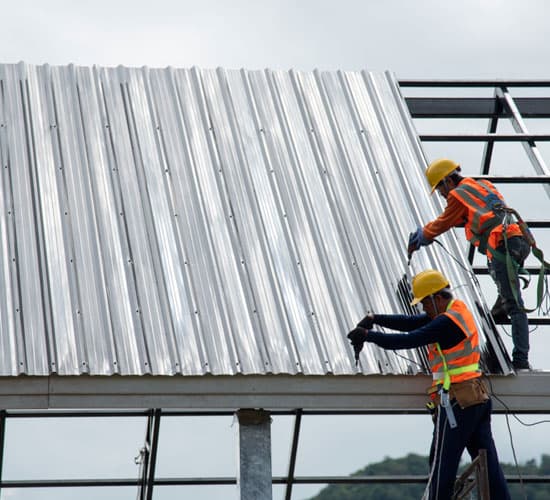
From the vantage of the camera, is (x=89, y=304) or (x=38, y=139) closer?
(x=89, y=304)

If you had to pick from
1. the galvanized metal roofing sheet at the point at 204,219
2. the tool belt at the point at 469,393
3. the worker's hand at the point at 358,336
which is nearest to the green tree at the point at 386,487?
the galvanized metal roofing sheet at the point at 204,219

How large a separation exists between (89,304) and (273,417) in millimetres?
1872

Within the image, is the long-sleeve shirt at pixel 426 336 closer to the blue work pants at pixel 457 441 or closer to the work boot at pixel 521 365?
the blue work pants at pixel 457 441

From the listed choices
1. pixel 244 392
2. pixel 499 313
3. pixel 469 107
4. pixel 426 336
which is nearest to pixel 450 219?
pixel 499 313

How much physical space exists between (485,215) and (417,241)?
26.8 inches

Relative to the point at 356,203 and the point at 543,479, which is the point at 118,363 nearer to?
the point at 356,203

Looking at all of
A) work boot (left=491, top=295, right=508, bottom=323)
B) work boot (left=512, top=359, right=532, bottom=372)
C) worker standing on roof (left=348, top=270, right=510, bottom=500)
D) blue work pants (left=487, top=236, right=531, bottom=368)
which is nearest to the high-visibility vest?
worker standing on roof (left=348, top=270, right=510, bottom=500)

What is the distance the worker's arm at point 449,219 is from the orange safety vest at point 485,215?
0.05m

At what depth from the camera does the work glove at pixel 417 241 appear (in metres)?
11.5

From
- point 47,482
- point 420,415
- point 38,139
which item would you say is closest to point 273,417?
point 420,415

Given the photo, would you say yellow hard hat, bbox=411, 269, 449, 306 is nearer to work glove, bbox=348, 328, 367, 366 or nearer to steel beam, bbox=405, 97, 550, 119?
work glove, bbox=348, 328, 367, 366

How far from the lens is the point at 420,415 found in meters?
→ 10.7

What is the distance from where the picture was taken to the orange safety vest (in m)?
11.3

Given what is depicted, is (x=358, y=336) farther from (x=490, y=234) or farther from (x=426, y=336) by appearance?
(x=490, y=234)
